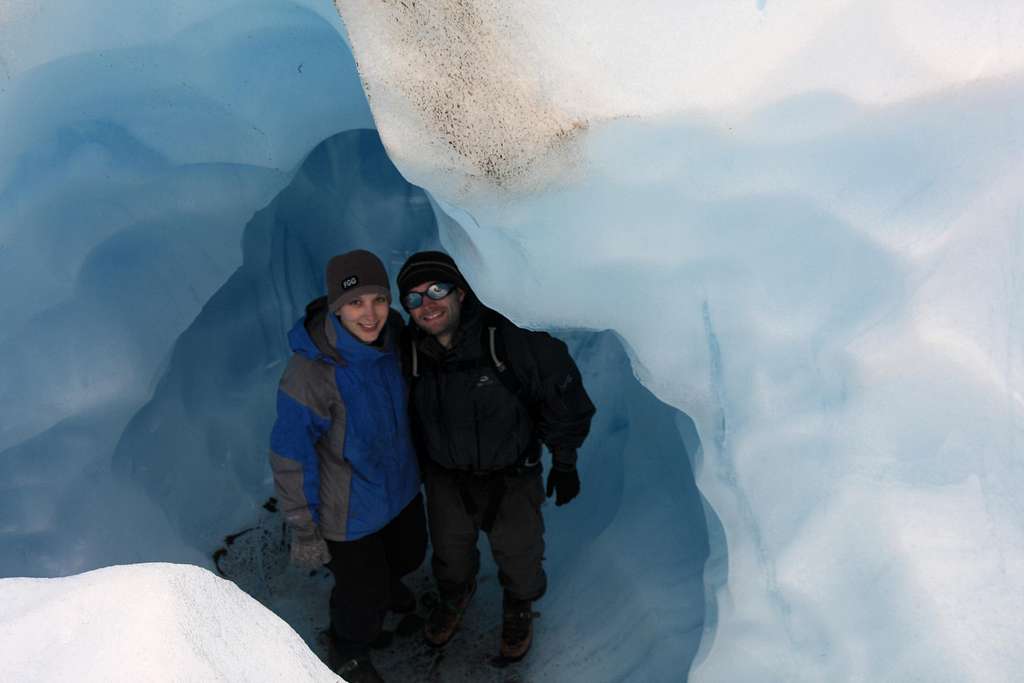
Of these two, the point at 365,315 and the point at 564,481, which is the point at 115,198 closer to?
the point at 365,315

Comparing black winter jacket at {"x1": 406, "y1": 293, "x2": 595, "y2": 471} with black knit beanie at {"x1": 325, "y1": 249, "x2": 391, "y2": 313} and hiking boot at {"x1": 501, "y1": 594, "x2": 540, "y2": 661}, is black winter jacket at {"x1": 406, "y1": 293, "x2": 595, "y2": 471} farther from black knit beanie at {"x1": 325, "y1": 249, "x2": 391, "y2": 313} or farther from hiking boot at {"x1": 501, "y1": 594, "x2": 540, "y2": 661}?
hiking boot at {"x1": 501, "y1": 594, "x2": 540, "y2": 661}

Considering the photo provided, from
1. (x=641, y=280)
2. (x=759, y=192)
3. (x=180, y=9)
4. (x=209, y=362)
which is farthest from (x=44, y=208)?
(x=759, y=192)

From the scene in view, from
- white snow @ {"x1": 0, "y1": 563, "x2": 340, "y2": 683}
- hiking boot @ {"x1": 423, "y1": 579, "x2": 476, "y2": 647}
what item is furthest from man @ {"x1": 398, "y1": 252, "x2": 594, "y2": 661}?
white snow @ {"x1": 0, "y1": 563, "x2": 340, "y2": 683}

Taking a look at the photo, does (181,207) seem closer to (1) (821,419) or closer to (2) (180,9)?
(2) (180,9)

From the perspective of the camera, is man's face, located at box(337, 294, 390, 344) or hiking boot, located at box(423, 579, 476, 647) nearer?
man's face, located at box(337, 294, 390, 344)

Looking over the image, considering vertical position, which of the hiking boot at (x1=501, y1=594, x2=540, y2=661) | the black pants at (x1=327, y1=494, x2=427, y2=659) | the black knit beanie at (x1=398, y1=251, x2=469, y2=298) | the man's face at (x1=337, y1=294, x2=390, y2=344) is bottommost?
the hiking boot at (x1=501, y1=594, x2=540, y2=661)

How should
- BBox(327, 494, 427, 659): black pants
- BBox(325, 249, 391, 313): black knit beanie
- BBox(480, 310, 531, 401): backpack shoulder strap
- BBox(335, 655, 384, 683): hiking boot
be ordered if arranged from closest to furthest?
1. BBox(325, 249, 391, 313): black knit beanie
2. BBox(480, 310, 531, 401): backpack shoulder strap
3. BBox(327, 494, 427, 659): black pants
4. BBox(335, 655, 384, 683): hiking boot

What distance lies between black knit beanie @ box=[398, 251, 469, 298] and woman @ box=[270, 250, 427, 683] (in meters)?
0.05

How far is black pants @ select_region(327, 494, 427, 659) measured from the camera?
2578mm

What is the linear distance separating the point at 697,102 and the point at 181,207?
1.79 meters

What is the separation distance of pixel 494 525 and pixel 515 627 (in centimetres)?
43

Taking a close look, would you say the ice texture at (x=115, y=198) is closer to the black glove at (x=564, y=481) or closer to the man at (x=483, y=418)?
the man at (x=483, y=418)

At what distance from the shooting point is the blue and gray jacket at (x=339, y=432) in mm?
2264

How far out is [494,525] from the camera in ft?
8.78
